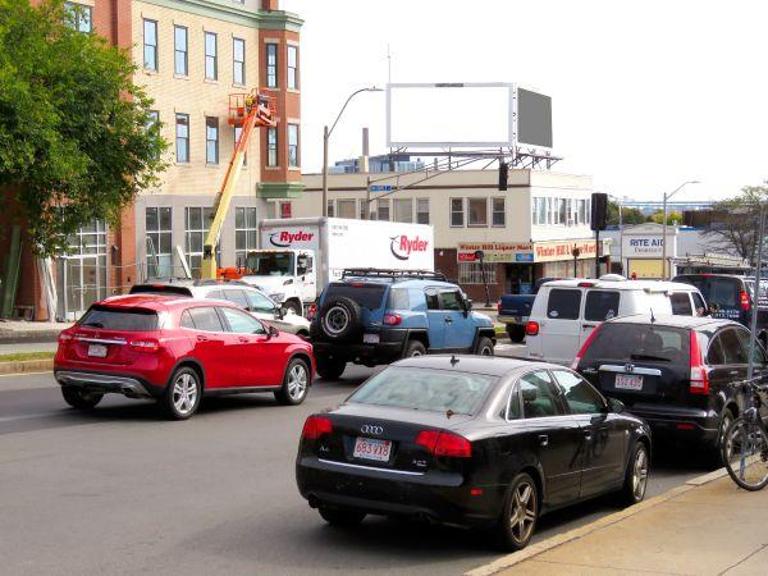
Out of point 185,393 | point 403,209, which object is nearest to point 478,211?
point 403,209

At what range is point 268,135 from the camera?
5444cm

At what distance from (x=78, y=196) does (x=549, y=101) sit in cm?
4919

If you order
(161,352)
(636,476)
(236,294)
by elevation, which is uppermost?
(236,294)

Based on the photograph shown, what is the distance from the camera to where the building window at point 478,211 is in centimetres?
7200

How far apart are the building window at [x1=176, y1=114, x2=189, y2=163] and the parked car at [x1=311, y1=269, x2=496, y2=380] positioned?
2912 centimetres

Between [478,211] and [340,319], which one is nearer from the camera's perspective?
[340,319]

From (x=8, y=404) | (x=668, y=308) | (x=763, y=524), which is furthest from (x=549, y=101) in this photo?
(x=763, y=524)

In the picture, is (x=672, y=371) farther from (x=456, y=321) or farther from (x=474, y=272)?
(x=474, y=272)

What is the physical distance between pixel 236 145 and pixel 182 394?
36124 millimetres

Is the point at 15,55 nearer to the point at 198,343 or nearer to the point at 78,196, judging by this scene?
the point at 78,196

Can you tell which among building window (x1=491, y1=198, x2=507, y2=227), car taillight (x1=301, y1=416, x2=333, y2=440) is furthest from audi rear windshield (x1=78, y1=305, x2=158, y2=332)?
building window (x1=491, y1=198, x2=507, y2=227)

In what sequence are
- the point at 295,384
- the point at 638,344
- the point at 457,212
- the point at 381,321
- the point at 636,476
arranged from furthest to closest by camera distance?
the point at 457,212 < the point at 381,321 < the point at 295,384 < the point at 638,344 < the point at 636,476

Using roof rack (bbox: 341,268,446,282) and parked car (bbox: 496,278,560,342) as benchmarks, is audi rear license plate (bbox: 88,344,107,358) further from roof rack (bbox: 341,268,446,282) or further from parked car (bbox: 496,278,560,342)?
parked car (bbox: 496,278,560,342)

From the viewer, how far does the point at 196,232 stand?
167ft
